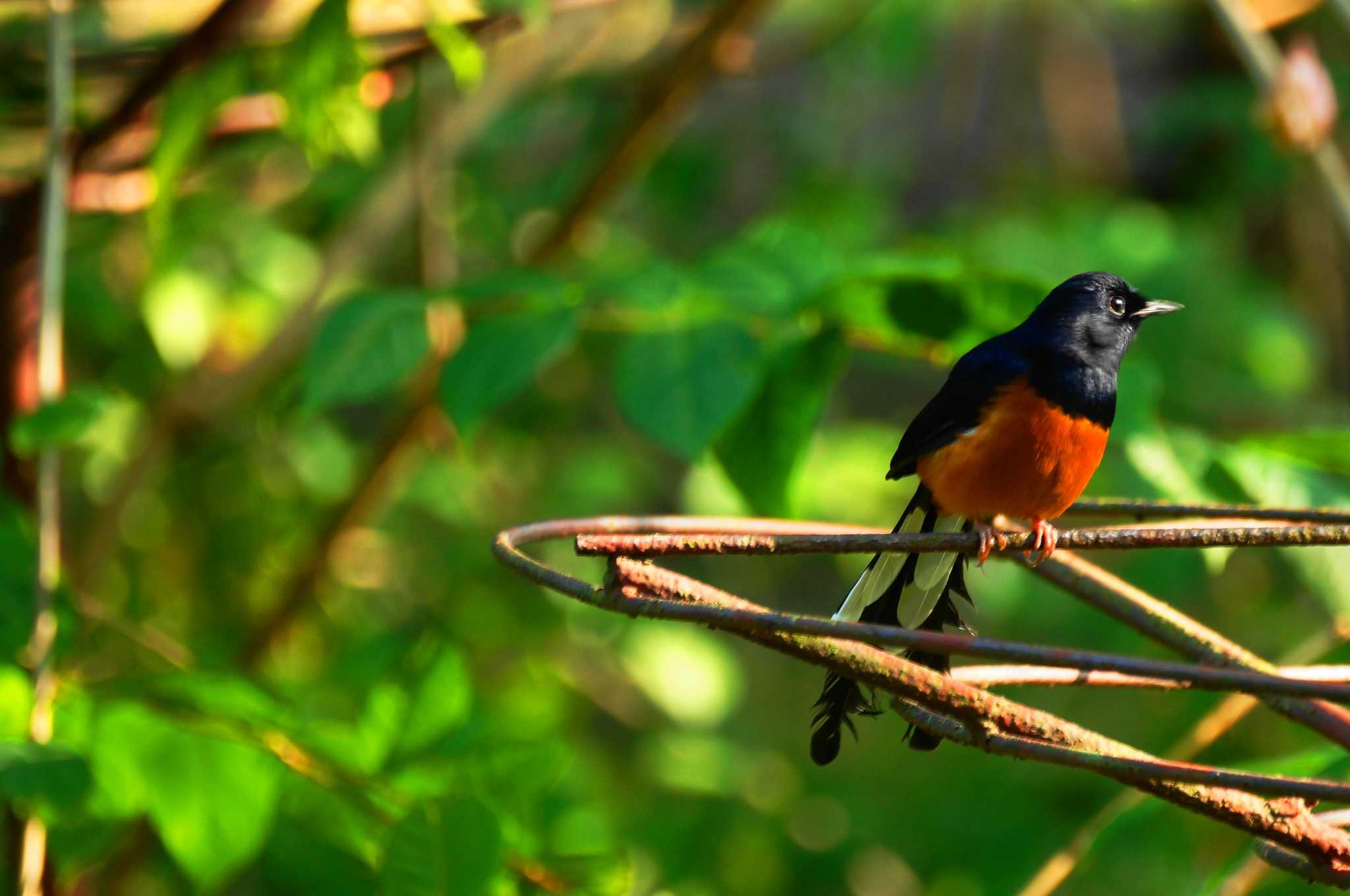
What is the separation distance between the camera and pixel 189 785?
1.85 m

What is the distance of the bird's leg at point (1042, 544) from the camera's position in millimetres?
1780

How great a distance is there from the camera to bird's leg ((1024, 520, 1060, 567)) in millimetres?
1780

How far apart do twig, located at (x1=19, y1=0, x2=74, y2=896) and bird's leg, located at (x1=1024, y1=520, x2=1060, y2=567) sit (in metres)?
1.30

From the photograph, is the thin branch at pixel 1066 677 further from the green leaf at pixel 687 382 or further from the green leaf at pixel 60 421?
the green leaf at pixel 60 421

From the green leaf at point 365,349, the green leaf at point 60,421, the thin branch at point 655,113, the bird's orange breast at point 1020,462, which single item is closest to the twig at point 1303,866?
the bird's orange breast at point 1020,462

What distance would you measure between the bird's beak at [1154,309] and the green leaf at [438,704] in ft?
4.09

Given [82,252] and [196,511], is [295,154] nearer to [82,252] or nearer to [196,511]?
[82,252]

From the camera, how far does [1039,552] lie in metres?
1.84

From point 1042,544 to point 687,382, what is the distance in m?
0.56

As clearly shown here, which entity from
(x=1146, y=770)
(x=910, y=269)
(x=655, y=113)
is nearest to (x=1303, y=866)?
(x=1146, y=770)

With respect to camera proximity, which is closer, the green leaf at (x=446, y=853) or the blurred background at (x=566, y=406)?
the green leaf at (x=446, y=853)

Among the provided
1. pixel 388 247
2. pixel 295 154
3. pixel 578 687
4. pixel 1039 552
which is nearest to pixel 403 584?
pixel 578 687

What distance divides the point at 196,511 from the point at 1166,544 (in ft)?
10.6

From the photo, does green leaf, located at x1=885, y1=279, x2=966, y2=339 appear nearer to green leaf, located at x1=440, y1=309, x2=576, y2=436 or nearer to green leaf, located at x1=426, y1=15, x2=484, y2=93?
green leaf, located at x1=440, y1=309, x2=576, y2=436
